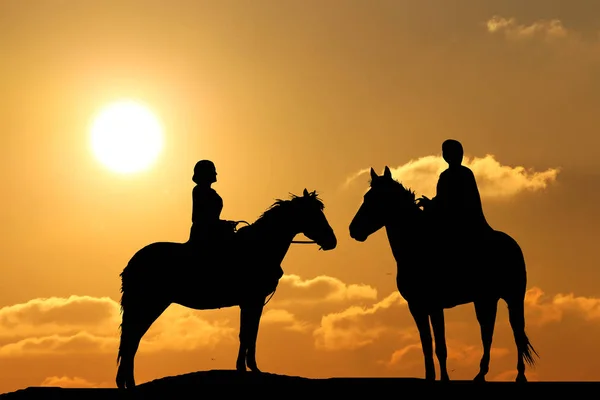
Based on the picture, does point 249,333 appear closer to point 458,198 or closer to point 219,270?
point 219,270

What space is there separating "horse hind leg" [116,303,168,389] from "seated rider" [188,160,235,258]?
163cm

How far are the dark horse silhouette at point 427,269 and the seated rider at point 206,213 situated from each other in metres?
2.92

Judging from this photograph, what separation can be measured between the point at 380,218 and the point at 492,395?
3984 millimetres

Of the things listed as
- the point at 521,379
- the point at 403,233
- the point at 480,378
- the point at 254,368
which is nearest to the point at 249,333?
the point at 254,368

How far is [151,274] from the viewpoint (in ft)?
64.4

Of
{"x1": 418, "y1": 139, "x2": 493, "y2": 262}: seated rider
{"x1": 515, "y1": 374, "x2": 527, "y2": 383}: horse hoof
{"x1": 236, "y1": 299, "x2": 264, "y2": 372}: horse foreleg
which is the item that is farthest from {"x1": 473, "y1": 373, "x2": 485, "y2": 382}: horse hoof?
{"x1": 236, "y1": 299, "x2": 264, "y2": 372}: horse foreleg

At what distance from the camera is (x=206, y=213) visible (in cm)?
1953

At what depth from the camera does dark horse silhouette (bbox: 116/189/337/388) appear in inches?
757

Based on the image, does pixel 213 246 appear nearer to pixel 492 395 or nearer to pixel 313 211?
pixel 313 211

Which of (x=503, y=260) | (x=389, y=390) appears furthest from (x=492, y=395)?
(x=503, y=260)

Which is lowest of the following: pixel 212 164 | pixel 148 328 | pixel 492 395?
pixel 492 395

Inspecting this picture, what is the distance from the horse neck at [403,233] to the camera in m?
18.3

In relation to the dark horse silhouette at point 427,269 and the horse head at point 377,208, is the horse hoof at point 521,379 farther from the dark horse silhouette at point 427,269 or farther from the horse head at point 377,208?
the horse head at point 377,208

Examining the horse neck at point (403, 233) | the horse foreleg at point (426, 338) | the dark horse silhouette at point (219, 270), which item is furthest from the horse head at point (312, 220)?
the horse foreleg at point (426, 338)
